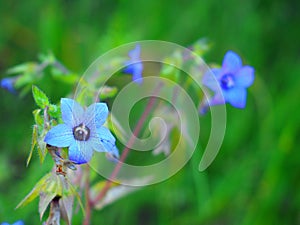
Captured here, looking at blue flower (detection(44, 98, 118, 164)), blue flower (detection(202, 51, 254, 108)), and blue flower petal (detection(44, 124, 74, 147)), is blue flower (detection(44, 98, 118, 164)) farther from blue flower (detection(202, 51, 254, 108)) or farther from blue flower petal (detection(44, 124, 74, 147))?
blue flower (detection(202, 51, 254, 108))

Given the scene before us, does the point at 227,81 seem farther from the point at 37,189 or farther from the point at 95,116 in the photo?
the point at 37,189

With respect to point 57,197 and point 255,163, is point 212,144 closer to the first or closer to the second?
point 255,163

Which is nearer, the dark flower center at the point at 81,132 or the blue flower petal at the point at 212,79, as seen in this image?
the dark flower center at the point at 81,132

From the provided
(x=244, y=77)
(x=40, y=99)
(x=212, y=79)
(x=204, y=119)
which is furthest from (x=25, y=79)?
(x=204, y=119)

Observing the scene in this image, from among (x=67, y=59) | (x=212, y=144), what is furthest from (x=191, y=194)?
(x=67, y=59)

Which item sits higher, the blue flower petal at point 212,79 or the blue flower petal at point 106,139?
the blue flower petal at point 212,79

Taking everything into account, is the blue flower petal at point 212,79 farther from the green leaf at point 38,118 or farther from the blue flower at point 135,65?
the green leaf at point 38,118

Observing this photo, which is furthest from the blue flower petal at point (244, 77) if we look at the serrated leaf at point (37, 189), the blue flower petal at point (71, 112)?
the serrated leaf at point (37, 189)
